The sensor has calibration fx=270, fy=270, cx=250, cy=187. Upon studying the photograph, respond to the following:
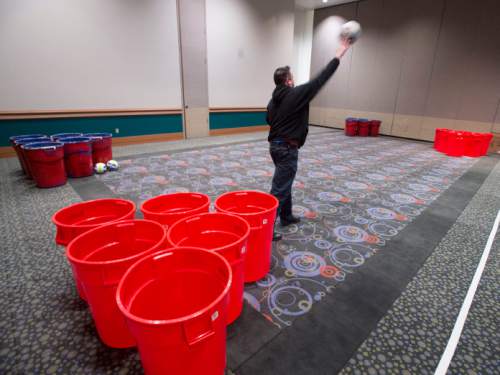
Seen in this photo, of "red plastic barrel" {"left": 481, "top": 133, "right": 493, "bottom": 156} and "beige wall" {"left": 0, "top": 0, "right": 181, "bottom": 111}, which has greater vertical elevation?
"beige wall" {"left": 0, "top": 0, "right": 181, "bottom": 111}

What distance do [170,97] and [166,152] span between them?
1721 mm

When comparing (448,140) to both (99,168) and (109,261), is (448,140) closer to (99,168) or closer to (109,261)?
(99,168)

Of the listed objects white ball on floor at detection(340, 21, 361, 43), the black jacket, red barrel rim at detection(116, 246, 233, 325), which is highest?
white ball on floor at detection(340, 21, 361, 43)

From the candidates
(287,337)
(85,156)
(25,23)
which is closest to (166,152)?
(85,156)

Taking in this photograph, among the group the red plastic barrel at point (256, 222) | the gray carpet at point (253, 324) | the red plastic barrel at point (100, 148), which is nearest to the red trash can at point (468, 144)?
the gray carpet at point (253, 324)

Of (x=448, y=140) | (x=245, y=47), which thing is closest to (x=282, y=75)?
(x=448, y=140)

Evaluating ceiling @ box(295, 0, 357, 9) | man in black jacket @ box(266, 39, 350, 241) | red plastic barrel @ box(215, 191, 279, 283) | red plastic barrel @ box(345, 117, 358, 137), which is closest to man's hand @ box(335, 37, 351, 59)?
man in black jacket @ box(266, 39, 350, 241)

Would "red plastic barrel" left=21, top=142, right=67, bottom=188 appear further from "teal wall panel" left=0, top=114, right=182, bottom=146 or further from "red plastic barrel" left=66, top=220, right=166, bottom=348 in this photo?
"red plastic barrel" left=66, top=220, right=166, bottom=348

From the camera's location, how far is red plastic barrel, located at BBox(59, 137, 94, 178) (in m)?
3.48

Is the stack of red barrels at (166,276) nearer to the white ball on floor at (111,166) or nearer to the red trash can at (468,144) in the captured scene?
the white ball on floor at (111,166)

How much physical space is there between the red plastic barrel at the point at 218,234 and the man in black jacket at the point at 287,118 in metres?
0.83

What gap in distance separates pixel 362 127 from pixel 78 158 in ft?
22.2

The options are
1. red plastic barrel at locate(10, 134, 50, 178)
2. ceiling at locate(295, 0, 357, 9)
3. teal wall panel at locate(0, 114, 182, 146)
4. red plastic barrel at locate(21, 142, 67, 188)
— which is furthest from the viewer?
ceiling at locate(295, 0, 357, 9)

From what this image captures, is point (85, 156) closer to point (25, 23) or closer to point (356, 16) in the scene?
point (25, 23)
